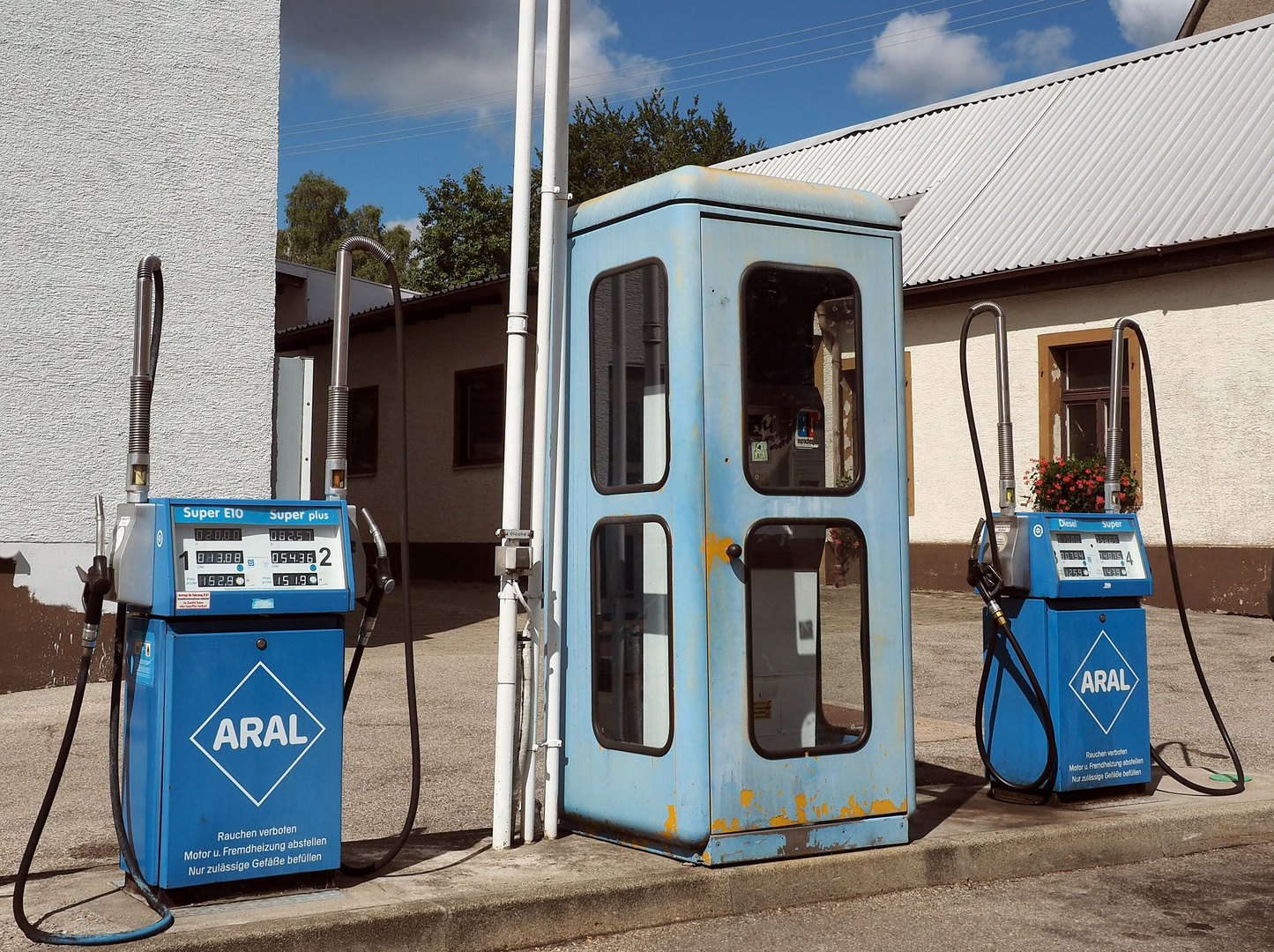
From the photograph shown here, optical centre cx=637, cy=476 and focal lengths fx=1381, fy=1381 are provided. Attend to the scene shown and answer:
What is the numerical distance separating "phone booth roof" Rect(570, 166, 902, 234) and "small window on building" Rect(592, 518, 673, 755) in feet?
3.75

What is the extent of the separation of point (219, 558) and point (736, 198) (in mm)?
2162

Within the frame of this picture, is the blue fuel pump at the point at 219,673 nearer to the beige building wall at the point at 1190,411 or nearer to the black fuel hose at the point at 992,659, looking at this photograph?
the black fuel hose at the point at 992,659

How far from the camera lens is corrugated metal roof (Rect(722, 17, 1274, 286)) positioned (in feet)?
54.9

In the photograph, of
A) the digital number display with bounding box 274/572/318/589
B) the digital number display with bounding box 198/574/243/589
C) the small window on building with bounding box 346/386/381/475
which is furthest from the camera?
the small window on building with bounding box 346/386/381/475

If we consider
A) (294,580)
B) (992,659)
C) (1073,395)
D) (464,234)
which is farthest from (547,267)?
(464,234)

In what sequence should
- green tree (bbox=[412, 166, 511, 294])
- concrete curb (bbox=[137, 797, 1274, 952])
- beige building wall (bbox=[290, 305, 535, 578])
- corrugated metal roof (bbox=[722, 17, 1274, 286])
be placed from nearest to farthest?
1. concrete curb (bbox=[137, 797, 1274, 952])
2. corrugated metal roof (bbox=[722, 17, 1274, 286])
3. beige building wall (bbox=[290, 305, 535, 578])
4. green tree (bbox=[412, 166, 511, 294])

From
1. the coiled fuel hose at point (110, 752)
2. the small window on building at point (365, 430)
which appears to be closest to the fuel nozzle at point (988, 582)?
the coiled fuel hose at point (110, 752)

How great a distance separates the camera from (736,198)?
16.1 feet

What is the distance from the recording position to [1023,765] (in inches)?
235

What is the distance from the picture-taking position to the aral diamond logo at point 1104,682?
595 centimetres

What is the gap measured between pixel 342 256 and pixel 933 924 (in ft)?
9.76

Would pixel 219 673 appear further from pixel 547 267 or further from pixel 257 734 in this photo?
pixel 547 267

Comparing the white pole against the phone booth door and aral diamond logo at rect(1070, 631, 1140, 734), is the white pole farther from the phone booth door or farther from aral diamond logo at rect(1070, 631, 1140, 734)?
aral diamond logo at rect(1070, 631, 1140, 734)

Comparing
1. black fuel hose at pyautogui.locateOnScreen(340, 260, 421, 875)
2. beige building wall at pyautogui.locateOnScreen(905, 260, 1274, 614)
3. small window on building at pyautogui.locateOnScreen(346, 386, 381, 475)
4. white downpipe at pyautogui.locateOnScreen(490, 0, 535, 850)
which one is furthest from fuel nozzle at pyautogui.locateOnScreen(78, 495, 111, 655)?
small window on building at pyautogui.locateOnScreen(346, 386, 381, 475)
